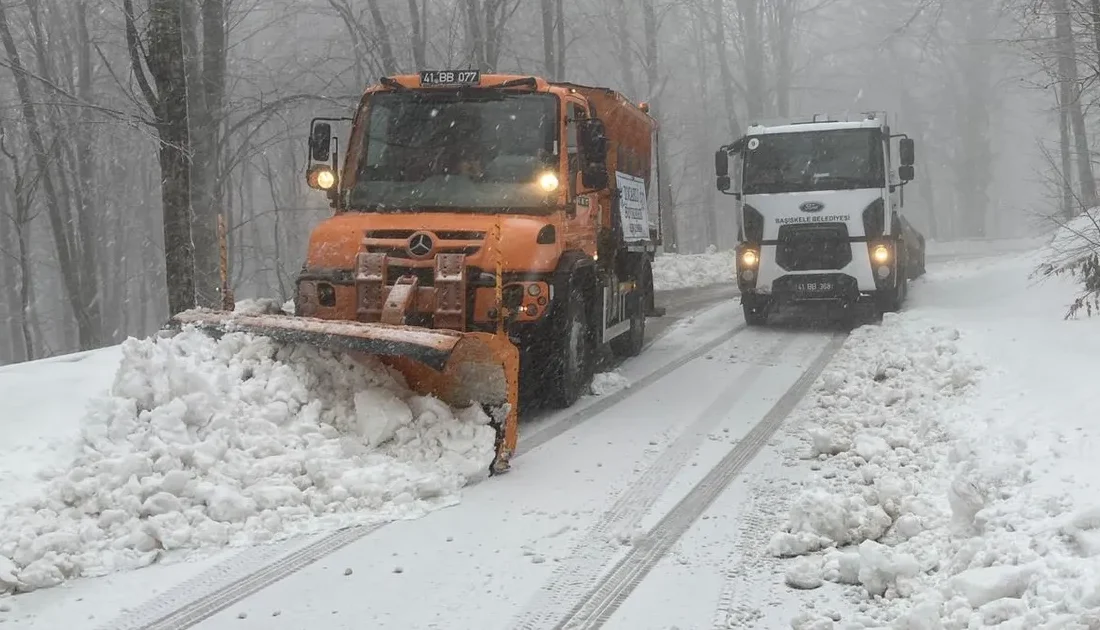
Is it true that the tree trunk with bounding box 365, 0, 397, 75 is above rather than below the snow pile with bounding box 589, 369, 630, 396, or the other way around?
above

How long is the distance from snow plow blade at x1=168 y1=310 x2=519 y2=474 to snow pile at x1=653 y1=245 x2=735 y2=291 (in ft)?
47.7

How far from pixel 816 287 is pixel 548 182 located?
6152 millimetres

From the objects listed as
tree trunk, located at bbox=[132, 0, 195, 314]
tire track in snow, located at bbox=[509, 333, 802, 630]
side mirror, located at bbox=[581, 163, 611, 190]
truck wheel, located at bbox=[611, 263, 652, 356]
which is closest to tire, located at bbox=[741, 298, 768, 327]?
truck wheel, located at bbox=[611, 263, 652, 356]

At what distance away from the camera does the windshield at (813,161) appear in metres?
12.7

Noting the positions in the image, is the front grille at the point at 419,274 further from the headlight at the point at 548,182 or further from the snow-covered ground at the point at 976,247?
the snow-covered ground at the point at 976,247

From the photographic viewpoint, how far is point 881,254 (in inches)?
494

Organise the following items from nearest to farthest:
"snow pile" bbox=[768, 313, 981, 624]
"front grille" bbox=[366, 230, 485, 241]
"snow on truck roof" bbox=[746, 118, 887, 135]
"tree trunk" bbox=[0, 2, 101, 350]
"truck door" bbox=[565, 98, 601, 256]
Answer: "snow pile" bbox=[768, 313, 981, 624], "front grille" bbox=[366, 230, 485, 241], "truck door" bbox=[565, 98, 601, 256], "snow on truck roof" bbox=[746, 118, 887, 135], "tree trunk" bbox=[0, 2, 101, 350]

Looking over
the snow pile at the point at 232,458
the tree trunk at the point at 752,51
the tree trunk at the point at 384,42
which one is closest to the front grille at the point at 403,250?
the snow pile at the point at 232,458

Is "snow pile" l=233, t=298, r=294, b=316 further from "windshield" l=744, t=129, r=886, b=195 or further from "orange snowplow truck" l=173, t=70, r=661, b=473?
"windshield" l=744, t=129, r=886, b=195

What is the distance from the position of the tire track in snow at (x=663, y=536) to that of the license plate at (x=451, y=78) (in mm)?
3970

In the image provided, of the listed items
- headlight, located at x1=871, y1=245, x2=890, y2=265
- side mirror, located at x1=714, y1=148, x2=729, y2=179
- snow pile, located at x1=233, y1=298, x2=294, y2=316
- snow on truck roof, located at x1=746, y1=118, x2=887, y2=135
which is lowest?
snow pile, located at x1=233, y1=298, x2=294, y2=316

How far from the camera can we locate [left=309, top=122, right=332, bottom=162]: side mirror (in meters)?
8.38

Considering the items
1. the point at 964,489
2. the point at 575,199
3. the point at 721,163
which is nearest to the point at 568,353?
the point at 575,199

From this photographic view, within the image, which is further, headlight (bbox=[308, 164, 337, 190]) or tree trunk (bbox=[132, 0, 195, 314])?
tree trunk (bbox=[132, 0, 195, 314])
